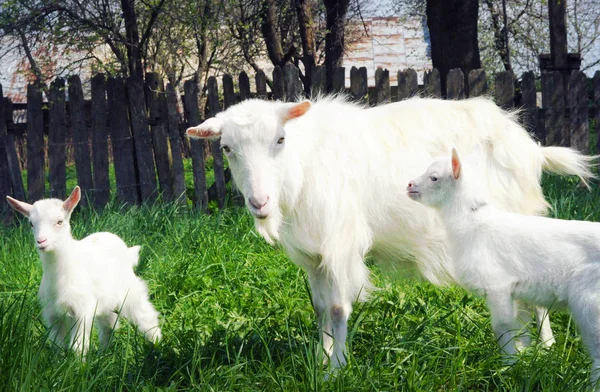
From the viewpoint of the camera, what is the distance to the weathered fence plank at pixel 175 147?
8.20m

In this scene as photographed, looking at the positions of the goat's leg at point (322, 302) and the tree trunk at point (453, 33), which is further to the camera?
the tree trunk at point (453, 33)

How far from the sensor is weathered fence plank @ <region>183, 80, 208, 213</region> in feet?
26.8

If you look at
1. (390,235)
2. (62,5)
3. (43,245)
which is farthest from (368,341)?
(62,5)

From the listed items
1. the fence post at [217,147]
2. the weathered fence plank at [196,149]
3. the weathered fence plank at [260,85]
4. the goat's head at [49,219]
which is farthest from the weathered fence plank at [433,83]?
the goat's head at [49,219]

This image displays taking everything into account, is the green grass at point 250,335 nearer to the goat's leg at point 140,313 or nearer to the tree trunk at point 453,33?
the goat's leg at point 140,313

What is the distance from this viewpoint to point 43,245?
Result: 426cm

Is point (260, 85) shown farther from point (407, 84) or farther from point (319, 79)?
point (407, 84)

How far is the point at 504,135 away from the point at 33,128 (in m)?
5.83

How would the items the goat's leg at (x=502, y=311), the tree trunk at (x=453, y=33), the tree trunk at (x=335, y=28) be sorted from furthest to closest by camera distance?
1. the tree trunk at (x=335, y=28)
2. the tree trunk at (x=453, y=33)
3. the goat's leg at (x=502, y=311)

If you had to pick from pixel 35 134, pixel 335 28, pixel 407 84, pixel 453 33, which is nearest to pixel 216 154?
pixel 35 134

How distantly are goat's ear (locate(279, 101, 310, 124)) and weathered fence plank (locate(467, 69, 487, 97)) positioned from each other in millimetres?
4346

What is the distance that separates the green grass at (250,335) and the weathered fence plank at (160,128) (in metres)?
1.52

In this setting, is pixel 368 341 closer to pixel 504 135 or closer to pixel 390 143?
pixel 390 143

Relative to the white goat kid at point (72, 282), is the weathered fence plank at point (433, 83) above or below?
above
